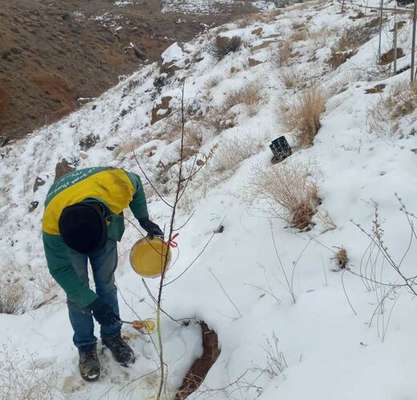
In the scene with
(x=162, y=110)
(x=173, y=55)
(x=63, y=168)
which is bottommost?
(x=63, y=168)

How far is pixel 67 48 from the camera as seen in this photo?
59.5ft

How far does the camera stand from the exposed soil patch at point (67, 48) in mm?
14680

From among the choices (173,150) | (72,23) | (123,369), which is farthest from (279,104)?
(72,23)

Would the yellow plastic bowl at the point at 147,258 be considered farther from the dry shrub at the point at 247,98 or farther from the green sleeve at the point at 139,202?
the dry shrub at the point at 247,98

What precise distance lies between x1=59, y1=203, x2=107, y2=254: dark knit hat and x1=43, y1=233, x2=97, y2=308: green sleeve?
0.22m

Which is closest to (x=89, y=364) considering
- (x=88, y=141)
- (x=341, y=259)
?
(x=341, y=259)

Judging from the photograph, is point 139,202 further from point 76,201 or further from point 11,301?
point 11,301

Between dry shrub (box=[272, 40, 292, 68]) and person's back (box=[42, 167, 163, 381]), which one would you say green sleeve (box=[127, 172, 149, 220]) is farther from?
dry shrub (box=[272, 40, 292, 68])

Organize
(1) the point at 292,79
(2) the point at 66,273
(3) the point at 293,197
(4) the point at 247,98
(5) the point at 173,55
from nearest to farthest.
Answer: (2) the point at 66,273, (3) the point at 293,197, (4) the point at 247,98, (1) the point at 292,79, (5) the point at 173,55

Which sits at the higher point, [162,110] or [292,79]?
[292,79]

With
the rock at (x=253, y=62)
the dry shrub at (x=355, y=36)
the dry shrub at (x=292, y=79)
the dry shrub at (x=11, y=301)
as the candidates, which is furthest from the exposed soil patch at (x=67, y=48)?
the dry shrub at (x=11, y=301)

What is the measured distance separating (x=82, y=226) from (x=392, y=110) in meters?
2.69

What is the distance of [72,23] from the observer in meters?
19.9

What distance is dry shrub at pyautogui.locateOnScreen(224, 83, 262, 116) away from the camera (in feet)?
21.7
